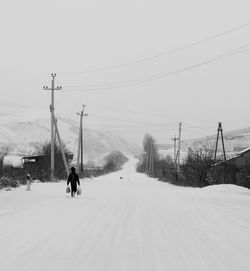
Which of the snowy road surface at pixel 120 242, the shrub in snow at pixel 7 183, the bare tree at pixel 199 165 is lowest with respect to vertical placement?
the snowy road surface at pixel 120 242

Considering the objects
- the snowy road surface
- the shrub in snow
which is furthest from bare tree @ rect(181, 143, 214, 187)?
the snowy road surface

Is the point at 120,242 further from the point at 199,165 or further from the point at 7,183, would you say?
the point at 199,165

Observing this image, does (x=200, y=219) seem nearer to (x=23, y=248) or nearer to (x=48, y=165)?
(x=23, y=248)

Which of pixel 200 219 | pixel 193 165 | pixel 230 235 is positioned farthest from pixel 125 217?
pixel 193 165

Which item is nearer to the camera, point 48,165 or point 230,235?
point 230,235

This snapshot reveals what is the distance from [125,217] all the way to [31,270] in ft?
28.9

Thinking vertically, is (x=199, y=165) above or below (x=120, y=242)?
above

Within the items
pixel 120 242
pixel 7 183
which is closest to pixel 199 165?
pixel 7 183

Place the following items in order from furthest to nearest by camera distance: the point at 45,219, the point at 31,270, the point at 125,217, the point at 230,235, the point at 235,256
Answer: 1. the point at 125,217
2. the point at 45,219
3. the point at 230,235
4. the point at 235,256
5. the point at 31,270

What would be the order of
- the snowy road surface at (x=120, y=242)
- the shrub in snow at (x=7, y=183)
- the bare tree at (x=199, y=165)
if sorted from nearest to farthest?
the snowy road surface at (x=120, y=242)
the shrub in snow at (x=7, y=183)
the bare tree at (x=199, y=165)

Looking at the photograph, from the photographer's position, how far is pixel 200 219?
16.2 metres

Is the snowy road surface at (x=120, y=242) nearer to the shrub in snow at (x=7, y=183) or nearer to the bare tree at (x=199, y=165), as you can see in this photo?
the shrub in snow at (x=7, y=183)

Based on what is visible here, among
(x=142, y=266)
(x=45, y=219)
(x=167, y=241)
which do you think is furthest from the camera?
(x=45, y=219)

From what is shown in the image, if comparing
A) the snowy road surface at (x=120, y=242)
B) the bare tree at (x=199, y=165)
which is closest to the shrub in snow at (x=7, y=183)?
the snowy road surface at (x=120, y=242)
